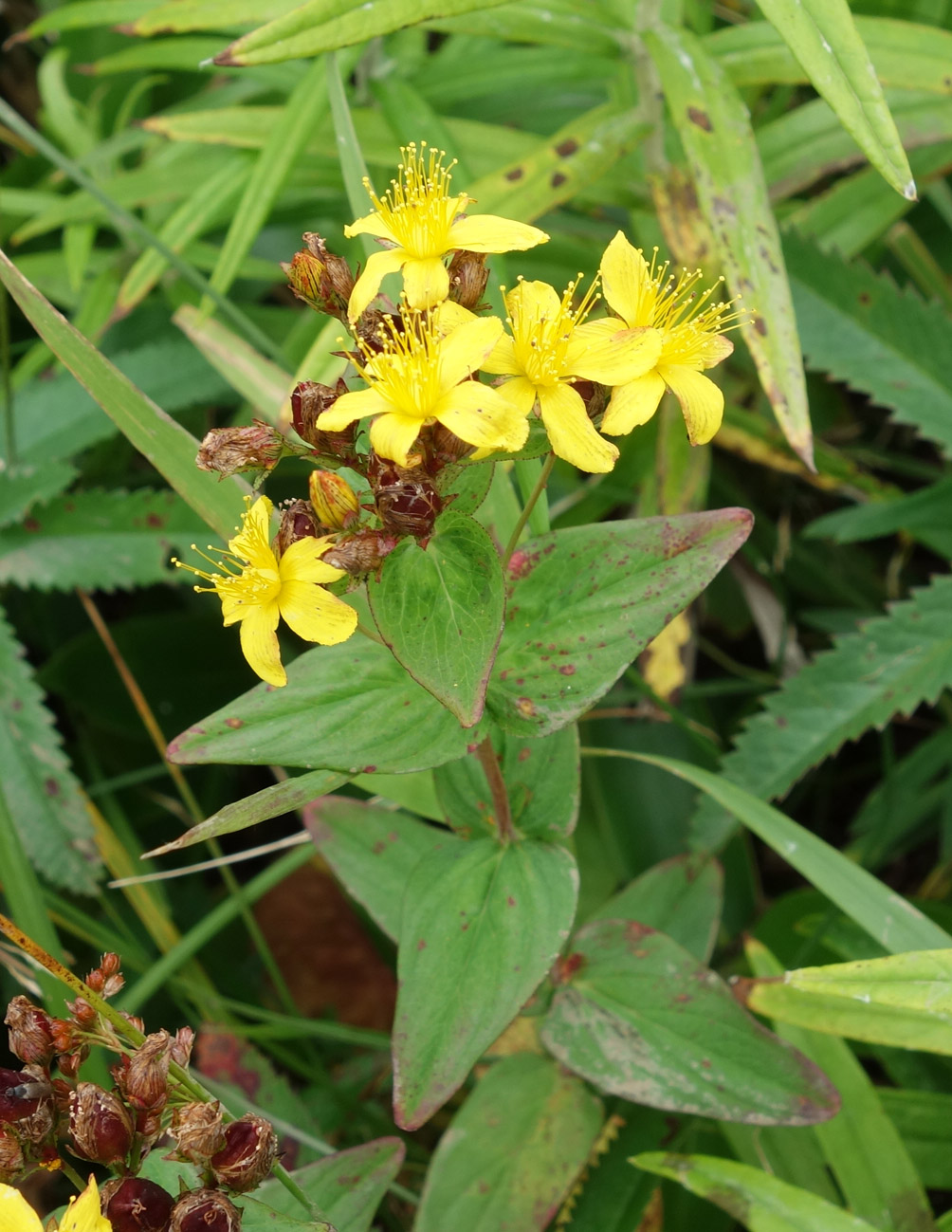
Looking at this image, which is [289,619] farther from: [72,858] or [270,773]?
[270,773]

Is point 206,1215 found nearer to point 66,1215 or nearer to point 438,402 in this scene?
point 66,1215

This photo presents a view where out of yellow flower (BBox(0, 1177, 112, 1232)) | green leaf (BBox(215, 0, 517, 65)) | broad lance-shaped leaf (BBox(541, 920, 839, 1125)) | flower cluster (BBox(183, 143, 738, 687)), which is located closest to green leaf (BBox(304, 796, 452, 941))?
broad lance-shaped leaf (BBox(541, 920, 839, 1125))

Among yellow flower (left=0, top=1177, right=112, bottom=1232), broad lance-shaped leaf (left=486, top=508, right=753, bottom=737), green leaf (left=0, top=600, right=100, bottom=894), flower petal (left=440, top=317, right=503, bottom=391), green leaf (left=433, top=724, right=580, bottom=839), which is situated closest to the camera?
yellow flower (left=0, top=1177, right=112, bottom=1232)

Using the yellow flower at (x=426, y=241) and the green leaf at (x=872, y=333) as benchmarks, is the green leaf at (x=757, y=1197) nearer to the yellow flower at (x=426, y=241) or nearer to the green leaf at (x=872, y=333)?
the yellow flower at (x=426, y=241)

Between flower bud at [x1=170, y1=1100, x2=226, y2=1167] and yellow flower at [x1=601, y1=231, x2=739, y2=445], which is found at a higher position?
yellow flower at [x1=601, y1=231, x2=739, y2=445]

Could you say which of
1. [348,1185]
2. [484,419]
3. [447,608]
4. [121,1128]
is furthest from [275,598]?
[348,1185]

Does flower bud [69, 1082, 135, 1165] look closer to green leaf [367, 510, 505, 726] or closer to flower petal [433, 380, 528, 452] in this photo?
green leaf [367, 510, 505, 726]

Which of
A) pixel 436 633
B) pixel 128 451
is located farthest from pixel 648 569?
pixel 128 451
